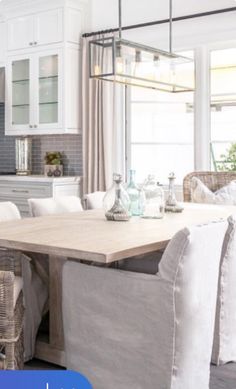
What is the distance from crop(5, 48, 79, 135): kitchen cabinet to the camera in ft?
18.2

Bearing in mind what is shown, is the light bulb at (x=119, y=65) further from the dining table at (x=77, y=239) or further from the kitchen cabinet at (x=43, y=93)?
the kitchen cabinet at (x=43, y=93)

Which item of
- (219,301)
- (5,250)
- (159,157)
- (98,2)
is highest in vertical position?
(98,2)

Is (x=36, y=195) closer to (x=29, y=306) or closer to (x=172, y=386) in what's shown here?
(x=29, y=306)

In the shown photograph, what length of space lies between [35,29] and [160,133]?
5.95ft

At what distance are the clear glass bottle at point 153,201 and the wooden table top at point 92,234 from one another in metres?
0.08

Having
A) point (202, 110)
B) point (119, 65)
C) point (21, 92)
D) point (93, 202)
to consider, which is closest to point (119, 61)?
point (119, 65)

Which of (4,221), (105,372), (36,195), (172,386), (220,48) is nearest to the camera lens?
(172,386)

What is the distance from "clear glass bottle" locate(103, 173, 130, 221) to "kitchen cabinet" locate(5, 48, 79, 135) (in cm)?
249

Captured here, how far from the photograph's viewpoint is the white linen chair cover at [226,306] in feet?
9.07

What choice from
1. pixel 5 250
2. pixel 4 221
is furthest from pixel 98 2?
pixel 5 250

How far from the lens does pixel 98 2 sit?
222 inches

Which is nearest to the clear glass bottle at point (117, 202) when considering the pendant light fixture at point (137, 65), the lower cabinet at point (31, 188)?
the pendant light fixture at point (137, 65)

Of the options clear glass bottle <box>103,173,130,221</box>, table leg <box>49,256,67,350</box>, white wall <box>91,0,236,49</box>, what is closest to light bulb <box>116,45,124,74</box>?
clear glass bottle <box>103,173,130,221</box>

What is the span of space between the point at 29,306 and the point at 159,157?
310cm
